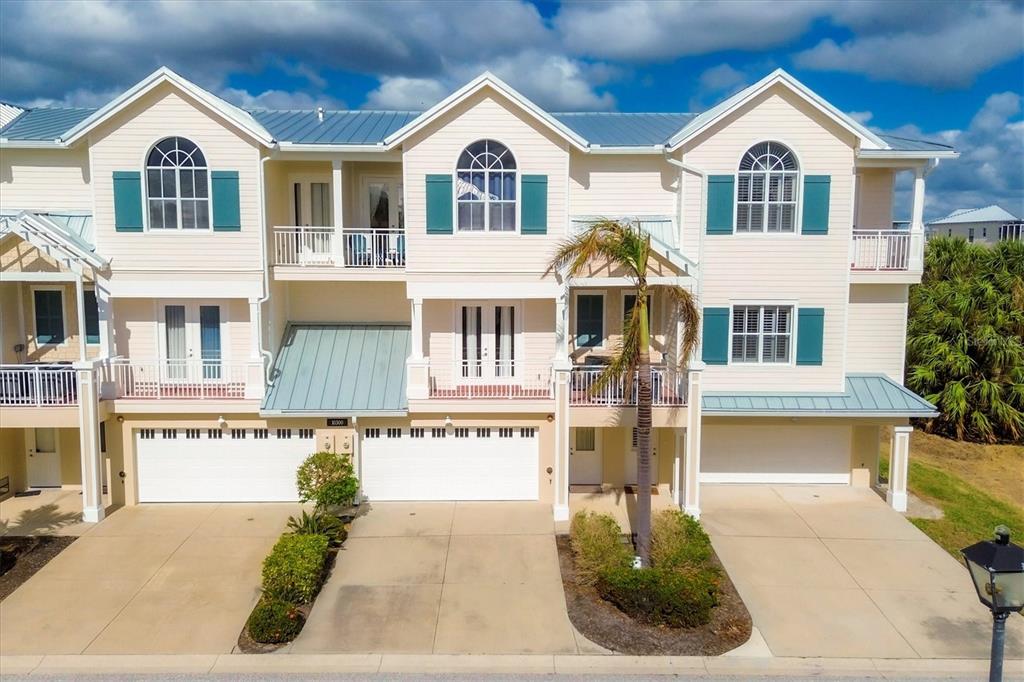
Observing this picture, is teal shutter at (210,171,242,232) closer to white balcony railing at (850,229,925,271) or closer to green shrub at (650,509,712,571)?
green shrub at (650,509,712,571)

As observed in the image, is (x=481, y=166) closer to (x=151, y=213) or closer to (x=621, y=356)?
(x=621, y=356)

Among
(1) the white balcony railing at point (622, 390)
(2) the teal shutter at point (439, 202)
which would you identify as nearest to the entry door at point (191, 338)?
(2) the teal shutter at point (439, 202)

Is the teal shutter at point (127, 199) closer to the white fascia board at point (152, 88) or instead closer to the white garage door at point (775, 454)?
the white fascia board at point (152, 88)

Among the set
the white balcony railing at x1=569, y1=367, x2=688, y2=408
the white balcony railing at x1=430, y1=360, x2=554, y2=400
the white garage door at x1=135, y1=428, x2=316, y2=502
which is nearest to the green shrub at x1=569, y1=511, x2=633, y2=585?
the white balcony railing at x1=569, y1=367, x2=688, y2=408

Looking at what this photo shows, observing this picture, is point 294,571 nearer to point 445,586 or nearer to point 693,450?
point 445,586

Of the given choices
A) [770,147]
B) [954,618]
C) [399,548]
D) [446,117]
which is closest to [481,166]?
[446,117]
